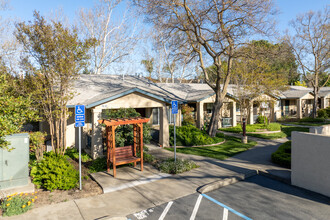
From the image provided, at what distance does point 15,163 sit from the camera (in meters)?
7.53

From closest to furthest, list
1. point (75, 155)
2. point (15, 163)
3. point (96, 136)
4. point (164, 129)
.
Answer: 1. point (15, 163)
2. point (96, 136)
3. point (75, 155)
4. point (164, 129)

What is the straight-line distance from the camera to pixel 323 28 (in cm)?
2811

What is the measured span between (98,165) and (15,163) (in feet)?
11.6

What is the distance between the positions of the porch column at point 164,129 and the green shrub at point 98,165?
435 centimetres

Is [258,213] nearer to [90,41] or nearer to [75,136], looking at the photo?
[90,41]

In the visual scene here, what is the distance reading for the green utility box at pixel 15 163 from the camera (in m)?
7.36

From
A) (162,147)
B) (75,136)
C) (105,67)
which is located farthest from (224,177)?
(105,67)

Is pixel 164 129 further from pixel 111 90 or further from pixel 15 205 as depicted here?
pixel 15 205

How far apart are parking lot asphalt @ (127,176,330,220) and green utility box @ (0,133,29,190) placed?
4452mm

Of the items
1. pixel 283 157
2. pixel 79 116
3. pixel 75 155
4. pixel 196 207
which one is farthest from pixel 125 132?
pixel 283 157

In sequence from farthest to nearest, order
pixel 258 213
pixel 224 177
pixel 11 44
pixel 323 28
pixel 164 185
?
1. pixel 323 28
2. pixel 11 44
3. pixel 224 177
4. pixel 164 185
5. pixel 258 213

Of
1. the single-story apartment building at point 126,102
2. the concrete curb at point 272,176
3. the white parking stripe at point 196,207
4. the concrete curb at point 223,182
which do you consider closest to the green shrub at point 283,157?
the concrete curb at point 272,176

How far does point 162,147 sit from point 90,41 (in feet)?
25.3

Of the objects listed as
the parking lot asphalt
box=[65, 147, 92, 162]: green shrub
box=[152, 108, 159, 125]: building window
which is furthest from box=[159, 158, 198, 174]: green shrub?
box=[152, 108, 159, 125]: building window
